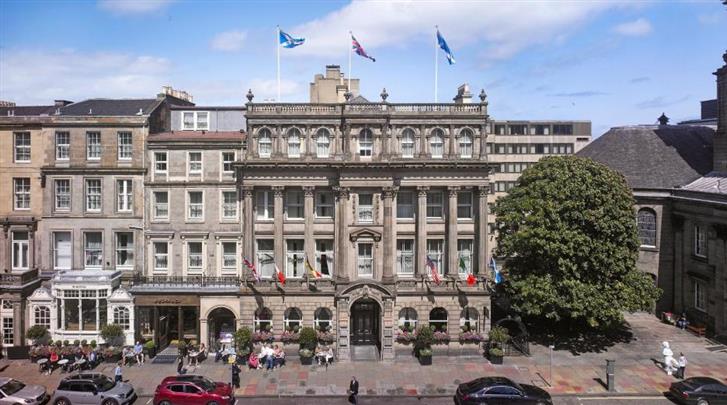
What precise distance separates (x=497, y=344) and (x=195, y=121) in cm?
3234

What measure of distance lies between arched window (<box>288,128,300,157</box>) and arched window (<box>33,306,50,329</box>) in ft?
75.7

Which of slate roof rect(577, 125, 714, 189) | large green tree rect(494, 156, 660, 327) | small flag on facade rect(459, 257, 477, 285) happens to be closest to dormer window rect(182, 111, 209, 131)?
small flag on facade rect(459, 257, 477, 285)

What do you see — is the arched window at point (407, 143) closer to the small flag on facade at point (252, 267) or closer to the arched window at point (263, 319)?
the small flag on facade at point (252, 267)

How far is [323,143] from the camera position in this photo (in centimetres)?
4659

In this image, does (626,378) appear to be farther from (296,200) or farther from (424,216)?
(296,200)

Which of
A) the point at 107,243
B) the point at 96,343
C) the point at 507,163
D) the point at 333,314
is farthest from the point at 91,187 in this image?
the point at 507,163

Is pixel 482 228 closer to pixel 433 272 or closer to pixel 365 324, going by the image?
pixel 433 272

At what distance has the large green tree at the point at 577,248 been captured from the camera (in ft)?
139

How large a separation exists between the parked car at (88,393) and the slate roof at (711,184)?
4815cm

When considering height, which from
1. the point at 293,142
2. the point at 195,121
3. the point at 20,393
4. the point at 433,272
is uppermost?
the point at 195,121

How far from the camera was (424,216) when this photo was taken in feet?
152

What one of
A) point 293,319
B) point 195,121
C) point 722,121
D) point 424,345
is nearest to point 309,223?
point 293,319

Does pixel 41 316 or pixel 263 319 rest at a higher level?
pixel 41 316

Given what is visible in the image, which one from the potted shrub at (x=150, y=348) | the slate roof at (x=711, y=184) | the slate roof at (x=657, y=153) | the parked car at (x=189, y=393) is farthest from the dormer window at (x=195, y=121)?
the slate roof at (x=711, y=184)
